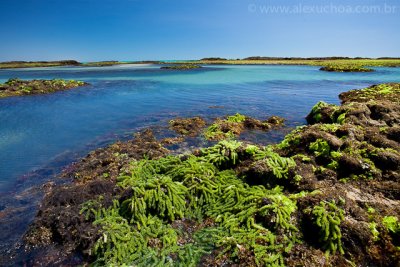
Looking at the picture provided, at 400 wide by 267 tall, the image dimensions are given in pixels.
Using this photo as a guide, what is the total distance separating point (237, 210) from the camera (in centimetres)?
852

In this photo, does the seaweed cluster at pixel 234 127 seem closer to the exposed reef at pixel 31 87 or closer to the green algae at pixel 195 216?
the green algae at pixel 195 216

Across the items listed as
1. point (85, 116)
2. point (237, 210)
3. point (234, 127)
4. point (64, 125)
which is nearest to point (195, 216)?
point (237, 210)

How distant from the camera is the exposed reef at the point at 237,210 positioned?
691 centimetres

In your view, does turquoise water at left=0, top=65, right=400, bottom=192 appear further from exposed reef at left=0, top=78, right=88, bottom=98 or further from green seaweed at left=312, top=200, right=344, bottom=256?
green seaweed at left=312, top=200, right=344, bottom=256

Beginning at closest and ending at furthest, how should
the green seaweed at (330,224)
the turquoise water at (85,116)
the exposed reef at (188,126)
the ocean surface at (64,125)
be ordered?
the green seaweed at (330,224)
the ocean surface at (64,125)
the turquoise water at (85,116)
the exposed reef at (188,126)

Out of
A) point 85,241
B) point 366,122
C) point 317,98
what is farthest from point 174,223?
point 317,98

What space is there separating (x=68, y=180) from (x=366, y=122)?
16.4 metres

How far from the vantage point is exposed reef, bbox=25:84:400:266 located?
22.7 ft

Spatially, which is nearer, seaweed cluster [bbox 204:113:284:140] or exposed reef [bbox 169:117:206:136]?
seaweed cluster [bbox 204:113:284:140]

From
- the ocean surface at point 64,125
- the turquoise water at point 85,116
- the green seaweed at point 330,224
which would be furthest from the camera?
the turquoise water at point 85,116

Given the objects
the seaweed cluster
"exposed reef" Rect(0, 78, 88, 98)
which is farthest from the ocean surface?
"exposed reef" Rect(0, 78, 88, 98)

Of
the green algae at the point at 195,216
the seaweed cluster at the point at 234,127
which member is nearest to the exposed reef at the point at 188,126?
the seaweed cluster at the point at 234,127

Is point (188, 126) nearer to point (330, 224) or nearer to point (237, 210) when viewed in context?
point (237, 210)

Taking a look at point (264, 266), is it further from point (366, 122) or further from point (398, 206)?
point (366, 122)
